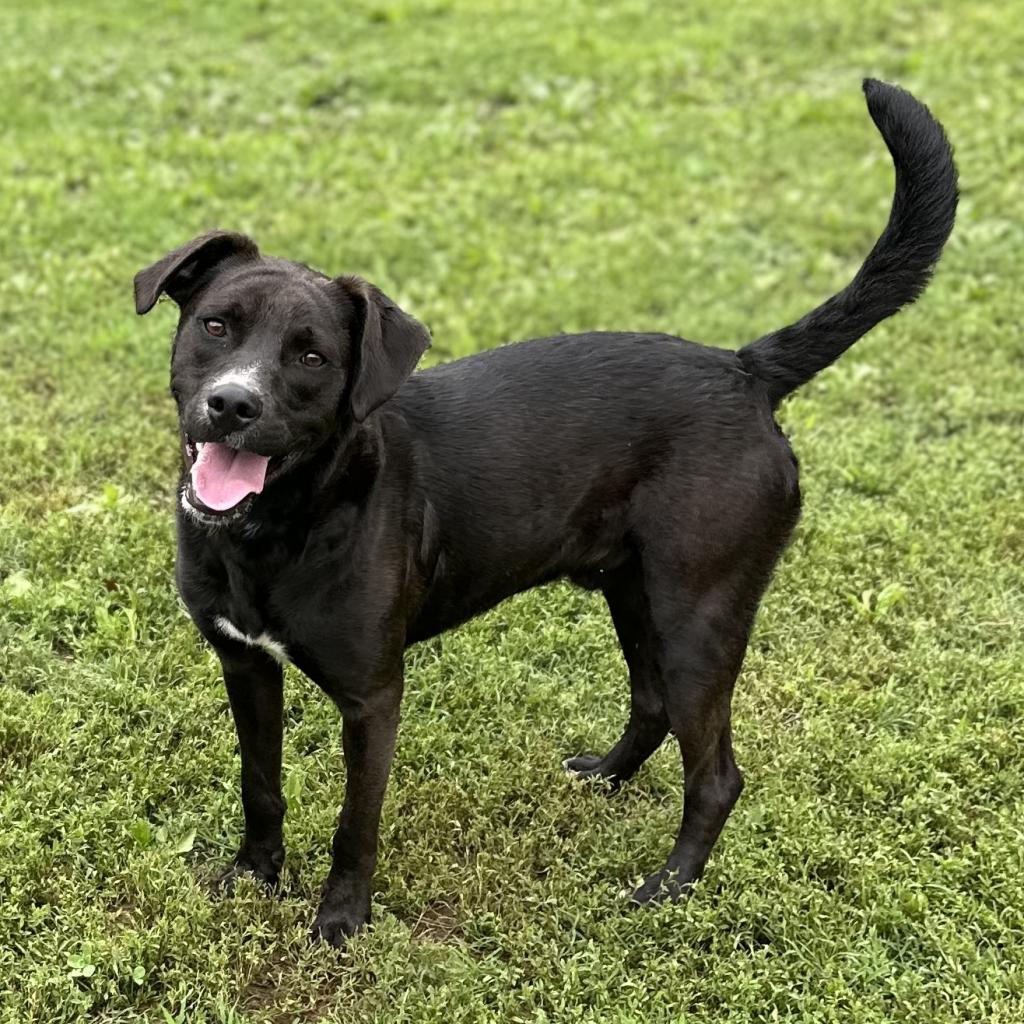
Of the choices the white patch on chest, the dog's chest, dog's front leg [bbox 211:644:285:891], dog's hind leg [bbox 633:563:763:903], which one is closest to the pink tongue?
the dog's chest

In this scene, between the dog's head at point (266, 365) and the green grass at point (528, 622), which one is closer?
the dog's head at point (266, 365)

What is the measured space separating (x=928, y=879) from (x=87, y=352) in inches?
203

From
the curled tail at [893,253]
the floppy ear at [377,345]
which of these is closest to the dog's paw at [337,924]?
the floppy ear at [377,345]

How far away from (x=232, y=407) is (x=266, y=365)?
0.18 meters

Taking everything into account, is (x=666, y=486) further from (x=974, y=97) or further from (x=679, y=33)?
(x=679, y=33)

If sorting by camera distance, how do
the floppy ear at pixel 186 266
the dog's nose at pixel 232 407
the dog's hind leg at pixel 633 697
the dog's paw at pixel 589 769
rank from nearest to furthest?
1. the dog's nose at pixel 232 407
2. the floppy ear at pixel 186 266
3. the dog's hind leg at pixel 633 697
4. the dog's paw at pixel 589 769

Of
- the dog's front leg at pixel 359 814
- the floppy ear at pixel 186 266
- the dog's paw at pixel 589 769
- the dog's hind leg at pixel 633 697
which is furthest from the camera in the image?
the dog's paw at pixel 589 769

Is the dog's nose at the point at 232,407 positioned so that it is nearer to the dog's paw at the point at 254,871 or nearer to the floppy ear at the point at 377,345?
the floppy ear at the point at 377,345

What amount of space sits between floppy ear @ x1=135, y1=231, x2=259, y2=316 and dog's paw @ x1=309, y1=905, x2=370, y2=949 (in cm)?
183

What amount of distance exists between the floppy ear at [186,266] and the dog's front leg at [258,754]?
99 cm

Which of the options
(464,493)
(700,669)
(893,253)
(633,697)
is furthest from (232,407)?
(893,253)

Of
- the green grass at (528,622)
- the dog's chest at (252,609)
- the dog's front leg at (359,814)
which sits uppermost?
the dog's chest at (252,609)

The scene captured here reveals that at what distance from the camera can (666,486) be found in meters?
3.65

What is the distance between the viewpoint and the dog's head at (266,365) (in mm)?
2992
